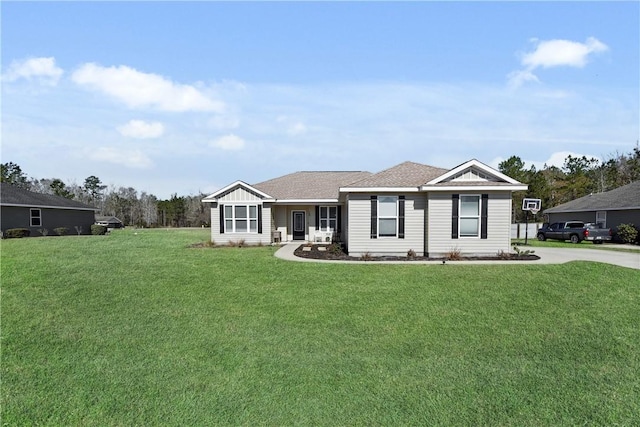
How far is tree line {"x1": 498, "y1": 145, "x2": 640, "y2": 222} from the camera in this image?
1644 inches

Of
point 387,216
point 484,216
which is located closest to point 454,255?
point 484,216

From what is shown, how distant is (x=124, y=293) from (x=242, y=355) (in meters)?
5.10

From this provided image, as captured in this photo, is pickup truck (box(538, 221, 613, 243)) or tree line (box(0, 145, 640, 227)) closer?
pickup truck (box(538, 221, 613, 243))

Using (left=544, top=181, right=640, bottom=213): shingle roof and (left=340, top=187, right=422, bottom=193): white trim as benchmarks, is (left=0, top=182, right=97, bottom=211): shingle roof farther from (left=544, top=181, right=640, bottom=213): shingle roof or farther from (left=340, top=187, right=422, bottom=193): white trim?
(left=544, top=181, right=640, bottom=213): shingle roof

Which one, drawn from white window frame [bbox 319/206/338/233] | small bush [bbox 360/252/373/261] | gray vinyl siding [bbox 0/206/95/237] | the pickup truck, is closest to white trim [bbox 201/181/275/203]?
white window frame [bbox 319/206/338/233]

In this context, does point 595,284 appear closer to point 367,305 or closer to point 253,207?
point 367,305

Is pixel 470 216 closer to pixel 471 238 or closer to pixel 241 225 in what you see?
pixel 471 238

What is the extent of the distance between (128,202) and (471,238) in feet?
213

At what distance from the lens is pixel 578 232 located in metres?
25.6

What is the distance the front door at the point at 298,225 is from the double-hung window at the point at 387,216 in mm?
8481

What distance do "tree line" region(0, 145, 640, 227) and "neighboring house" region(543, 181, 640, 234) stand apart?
24.2 feet

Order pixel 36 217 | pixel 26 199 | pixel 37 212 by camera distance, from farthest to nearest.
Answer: pixel 37 212 < pixel 36 217 < pixel 26 199

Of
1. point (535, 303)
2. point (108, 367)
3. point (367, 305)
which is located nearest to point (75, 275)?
point (108, 367)

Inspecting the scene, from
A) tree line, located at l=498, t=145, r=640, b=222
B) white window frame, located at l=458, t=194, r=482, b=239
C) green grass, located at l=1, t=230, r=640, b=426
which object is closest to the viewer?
green grass, located at l=1, t=230, r=640, b=426
